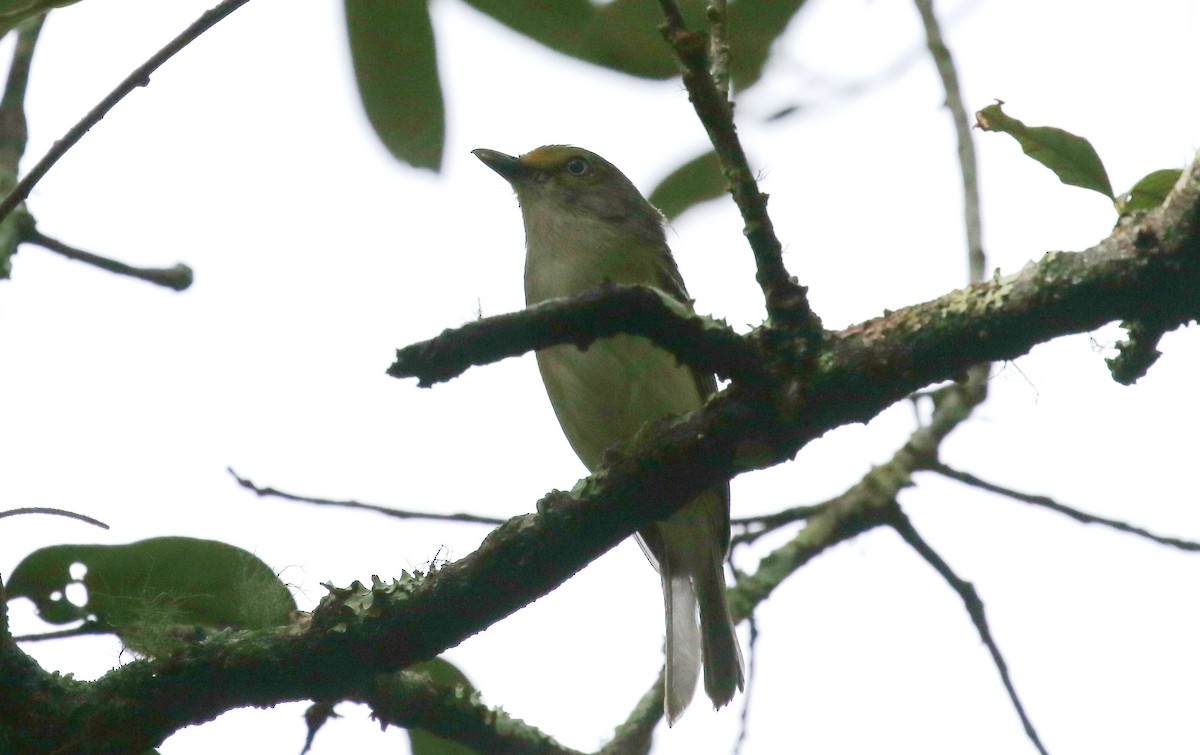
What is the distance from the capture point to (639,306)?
209 cm

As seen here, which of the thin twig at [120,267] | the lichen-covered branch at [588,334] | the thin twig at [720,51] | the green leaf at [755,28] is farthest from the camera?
the thin twig at [120,267]

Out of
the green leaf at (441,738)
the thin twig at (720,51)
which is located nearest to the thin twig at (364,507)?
the green leaf at (441,738)

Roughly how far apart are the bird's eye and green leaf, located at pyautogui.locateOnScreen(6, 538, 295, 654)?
316 cm

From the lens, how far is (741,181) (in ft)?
6.94

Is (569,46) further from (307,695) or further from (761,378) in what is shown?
(307,695)

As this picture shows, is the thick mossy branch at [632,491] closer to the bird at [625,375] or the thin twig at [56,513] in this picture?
the thin twig at [56,513]

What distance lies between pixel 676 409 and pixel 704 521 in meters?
0.64

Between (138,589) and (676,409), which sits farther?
(676,409)

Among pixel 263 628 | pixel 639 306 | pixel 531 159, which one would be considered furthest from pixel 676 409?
pixel 639 306

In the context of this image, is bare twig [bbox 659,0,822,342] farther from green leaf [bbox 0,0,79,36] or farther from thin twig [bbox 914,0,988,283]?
thin twig [bbox 914,0,988,283]

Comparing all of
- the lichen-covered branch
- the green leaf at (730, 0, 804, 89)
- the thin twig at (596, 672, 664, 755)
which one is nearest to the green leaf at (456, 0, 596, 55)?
the green leaf at (730, 0, 804, 89)

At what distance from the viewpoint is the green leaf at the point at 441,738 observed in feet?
10.4

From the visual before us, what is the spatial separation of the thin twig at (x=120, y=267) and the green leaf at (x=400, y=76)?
136 cm

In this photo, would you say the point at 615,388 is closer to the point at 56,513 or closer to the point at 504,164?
the point at 504,164
